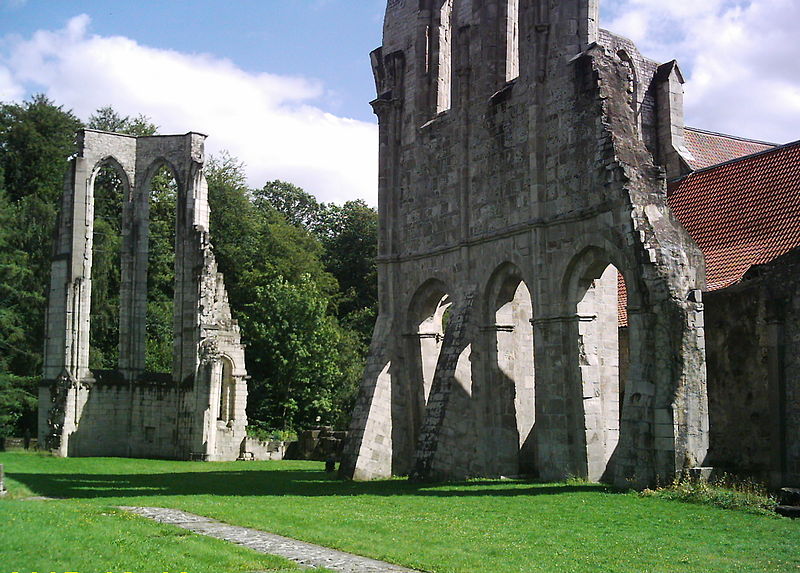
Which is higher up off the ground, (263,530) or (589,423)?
(589,423)

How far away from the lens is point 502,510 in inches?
569

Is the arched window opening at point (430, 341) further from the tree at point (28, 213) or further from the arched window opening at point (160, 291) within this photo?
the arched window opening at point (160, 291)

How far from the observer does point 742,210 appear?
2216 centimetres

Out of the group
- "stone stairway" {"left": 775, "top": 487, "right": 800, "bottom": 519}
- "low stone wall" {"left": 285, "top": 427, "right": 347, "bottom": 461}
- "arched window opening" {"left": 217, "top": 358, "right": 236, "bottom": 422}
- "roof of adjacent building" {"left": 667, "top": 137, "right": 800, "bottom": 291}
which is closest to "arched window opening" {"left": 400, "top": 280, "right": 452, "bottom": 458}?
"roof of adjacent building" {"left": 667, "top": 137, "right": 800, "bottom": 291}

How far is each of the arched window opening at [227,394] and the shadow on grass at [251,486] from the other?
8.78m

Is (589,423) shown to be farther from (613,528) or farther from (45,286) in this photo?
(45,286)

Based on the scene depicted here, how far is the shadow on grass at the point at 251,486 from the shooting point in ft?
57.7

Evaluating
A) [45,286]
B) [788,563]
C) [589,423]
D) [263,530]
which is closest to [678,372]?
[589,423]

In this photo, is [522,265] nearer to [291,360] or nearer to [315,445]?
[315,445]

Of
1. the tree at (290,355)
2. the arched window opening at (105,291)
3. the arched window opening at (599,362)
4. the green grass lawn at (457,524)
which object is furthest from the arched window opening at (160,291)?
the arched window opening at (599,362)

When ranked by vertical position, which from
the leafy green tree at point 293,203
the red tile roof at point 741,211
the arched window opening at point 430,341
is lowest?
the arched window opening at point 430,341

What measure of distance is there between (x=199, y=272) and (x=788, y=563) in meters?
24.7

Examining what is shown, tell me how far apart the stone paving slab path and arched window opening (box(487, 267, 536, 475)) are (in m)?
7.98

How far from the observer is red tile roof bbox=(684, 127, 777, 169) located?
2898 cm
